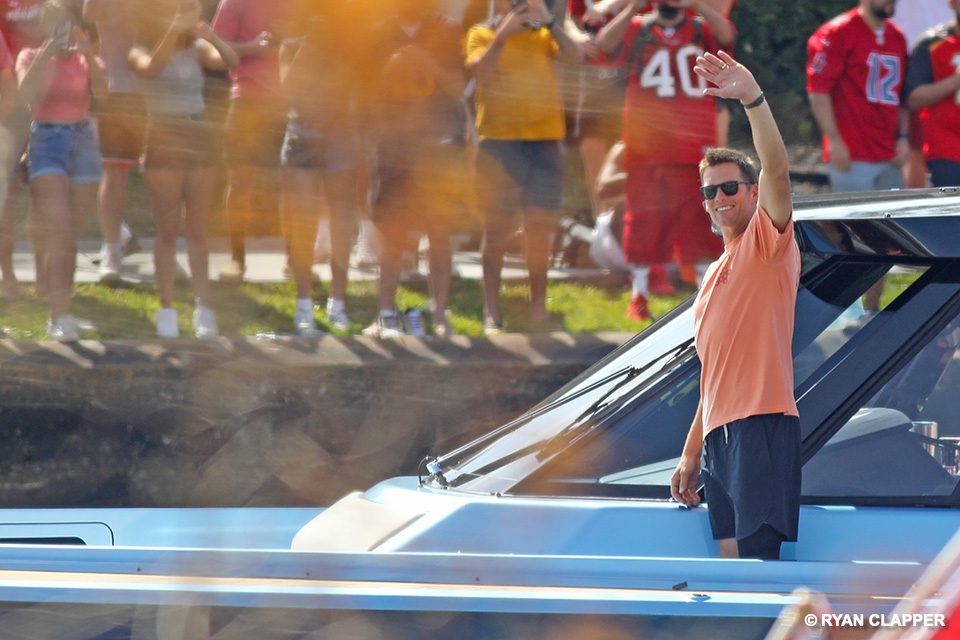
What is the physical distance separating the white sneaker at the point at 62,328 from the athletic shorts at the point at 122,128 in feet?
3.51

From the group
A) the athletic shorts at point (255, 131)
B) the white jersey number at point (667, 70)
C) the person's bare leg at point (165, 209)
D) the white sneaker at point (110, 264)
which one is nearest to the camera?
the person's bare leg at point (165, 209)

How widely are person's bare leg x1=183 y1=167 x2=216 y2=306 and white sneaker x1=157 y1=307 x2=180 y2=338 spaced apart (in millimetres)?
165

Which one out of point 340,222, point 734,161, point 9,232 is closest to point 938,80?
point 340,222

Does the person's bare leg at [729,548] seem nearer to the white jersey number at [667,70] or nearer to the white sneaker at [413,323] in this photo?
the white sneaker at [413,323]

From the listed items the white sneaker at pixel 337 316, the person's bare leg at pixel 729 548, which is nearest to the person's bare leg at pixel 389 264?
the white sneaker at pixel 337 316

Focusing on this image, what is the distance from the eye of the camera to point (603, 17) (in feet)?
26.3

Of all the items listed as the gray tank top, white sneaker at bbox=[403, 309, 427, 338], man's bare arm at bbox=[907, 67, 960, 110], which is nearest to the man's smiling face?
white sneaker at bbox=[403, 309, 427, 338]

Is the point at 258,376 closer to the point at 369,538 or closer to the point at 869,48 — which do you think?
the point at 369,538

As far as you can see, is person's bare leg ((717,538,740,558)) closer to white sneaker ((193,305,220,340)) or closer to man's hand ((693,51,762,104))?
man's hand ((693,51,762,104))

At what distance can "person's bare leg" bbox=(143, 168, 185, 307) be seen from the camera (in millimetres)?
6789

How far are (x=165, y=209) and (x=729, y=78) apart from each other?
4469mm

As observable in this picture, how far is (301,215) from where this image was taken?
7137 mm

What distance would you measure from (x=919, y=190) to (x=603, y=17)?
16.0ft

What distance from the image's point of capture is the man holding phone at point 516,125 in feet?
22.9
